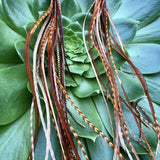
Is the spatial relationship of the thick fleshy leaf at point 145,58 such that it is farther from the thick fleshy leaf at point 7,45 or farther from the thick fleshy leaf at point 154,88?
the thick fleshy leaf at point 7,45

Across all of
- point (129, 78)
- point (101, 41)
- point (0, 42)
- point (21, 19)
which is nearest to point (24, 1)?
point (21, 19)

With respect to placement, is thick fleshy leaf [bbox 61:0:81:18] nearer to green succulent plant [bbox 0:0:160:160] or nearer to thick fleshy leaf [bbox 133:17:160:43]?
green succulent plant [bbox 0:0:160:160]

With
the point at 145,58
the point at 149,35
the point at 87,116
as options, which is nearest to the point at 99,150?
the point at 87,116

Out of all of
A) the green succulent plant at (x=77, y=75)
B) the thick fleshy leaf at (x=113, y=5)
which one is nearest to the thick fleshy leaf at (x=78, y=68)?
the green succulent plant at (x=77, y=75)

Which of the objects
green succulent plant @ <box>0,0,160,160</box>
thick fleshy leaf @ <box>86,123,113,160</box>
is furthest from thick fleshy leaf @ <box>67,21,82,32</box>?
thick fleshy leaf @ <box>86,123,113,160</box>

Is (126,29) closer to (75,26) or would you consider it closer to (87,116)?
(75,26)

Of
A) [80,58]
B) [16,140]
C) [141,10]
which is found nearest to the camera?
[16,140]
